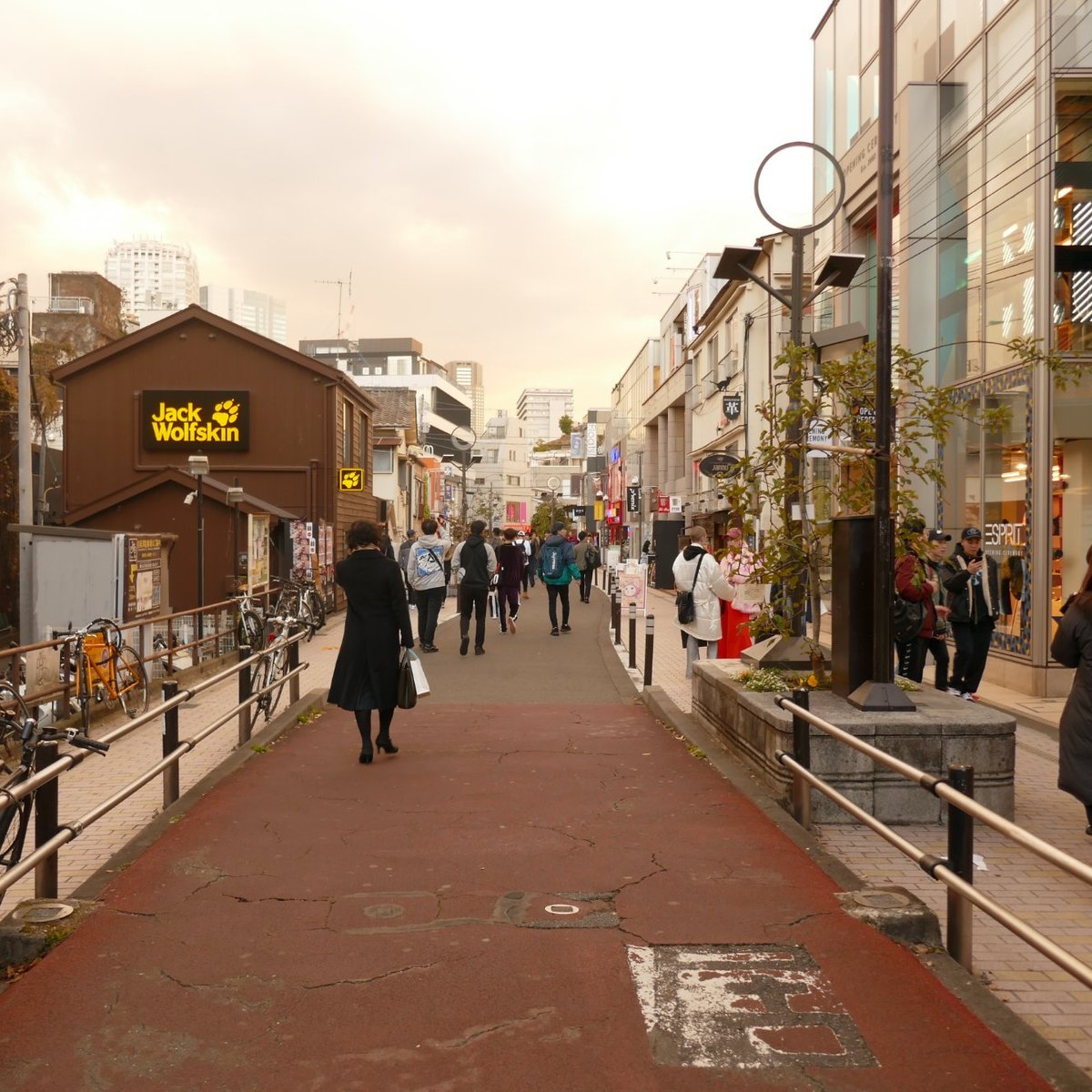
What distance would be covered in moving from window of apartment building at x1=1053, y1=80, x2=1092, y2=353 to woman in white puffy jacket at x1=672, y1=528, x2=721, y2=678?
16.1 feet

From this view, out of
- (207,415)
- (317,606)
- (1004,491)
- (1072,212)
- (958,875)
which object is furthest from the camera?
(207,415)

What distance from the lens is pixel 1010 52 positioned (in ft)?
48.1

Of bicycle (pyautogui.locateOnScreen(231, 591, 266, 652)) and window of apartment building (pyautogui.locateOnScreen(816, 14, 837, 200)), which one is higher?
window of apartment building (pyautogui.locateOnScreen(816, 14, 837, 200))

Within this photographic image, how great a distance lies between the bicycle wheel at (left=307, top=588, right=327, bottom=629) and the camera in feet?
75.0

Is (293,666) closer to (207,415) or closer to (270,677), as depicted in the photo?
(270,677)

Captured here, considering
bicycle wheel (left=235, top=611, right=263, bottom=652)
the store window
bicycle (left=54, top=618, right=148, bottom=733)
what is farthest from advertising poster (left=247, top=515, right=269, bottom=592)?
the store window

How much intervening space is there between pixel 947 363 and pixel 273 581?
1342 cm

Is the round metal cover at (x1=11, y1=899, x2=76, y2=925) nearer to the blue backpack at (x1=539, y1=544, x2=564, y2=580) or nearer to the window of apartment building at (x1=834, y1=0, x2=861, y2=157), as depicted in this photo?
the blue backpack at (x1=539, y1=544, x2=564, y2=580)

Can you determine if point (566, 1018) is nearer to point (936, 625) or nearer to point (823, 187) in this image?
point (936, 625)

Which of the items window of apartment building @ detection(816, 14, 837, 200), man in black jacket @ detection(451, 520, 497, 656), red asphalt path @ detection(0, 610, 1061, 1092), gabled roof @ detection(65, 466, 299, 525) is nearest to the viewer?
red asphalt path @ detection(0, 610, 1061, 1092)

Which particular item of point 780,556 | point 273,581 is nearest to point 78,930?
point 780,556

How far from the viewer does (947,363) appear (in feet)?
54.8

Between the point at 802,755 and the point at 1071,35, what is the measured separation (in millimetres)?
10903

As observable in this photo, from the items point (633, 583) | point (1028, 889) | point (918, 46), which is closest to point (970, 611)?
point (1028, 889)
